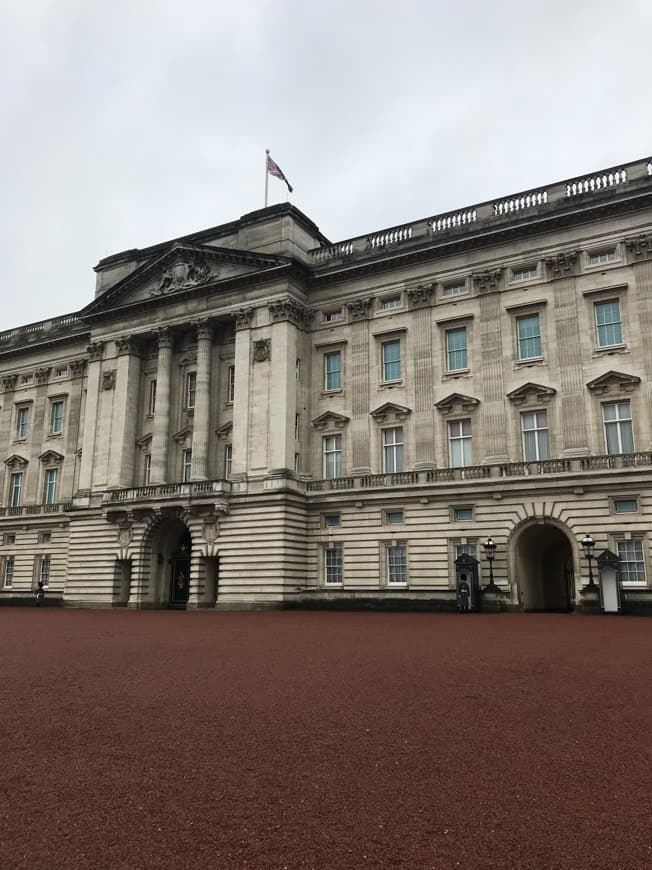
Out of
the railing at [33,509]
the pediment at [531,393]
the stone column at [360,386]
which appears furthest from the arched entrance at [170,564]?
the pediment at [531,393]

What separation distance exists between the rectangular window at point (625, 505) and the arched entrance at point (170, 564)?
25818 millimetres

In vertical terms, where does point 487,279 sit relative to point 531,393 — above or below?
above

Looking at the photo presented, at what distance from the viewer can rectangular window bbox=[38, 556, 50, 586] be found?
5331 centimetres

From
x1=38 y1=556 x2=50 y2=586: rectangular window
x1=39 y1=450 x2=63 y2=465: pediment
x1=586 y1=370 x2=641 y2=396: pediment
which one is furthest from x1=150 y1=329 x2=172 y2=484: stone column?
x1=586 y1=370 x2=641 y2=396: pediment

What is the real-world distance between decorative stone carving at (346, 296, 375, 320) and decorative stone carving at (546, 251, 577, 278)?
10613mm

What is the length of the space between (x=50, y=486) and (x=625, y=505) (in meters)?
42.4

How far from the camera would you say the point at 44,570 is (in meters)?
53.8

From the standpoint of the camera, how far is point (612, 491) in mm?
33500

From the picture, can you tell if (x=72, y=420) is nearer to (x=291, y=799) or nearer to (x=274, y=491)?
(x=274, y=491)

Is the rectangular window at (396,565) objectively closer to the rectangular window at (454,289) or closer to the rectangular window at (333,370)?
the rectangular window at (333,370)

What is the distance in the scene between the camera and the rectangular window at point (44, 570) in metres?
53.3

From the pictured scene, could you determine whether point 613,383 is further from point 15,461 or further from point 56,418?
point 15,461

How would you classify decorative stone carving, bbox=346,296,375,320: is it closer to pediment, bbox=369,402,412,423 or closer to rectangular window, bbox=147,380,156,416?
pediment, bbox=369,402,412,423

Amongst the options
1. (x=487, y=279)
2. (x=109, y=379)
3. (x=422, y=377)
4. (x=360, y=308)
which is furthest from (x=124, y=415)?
(x=487, y=279)
